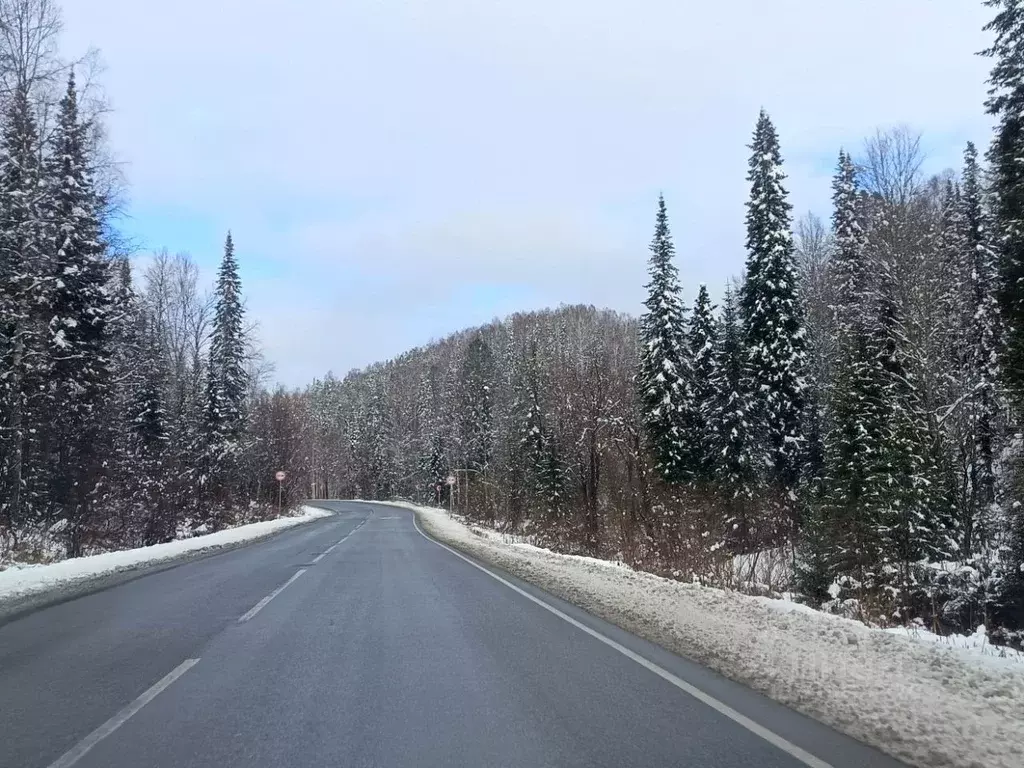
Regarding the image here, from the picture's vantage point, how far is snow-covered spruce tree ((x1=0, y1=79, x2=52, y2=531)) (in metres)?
22.2

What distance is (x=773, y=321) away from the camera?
37.1 m

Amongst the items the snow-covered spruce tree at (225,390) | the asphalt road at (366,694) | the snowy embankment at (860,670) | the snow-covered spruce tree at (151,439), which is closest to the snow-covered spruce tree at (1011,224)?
the snowy embankment at (860,670)

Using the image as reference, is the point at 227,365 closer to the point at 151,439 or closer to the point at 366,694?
the point at 151,439

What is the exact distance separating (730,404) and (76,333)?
28.2 metres

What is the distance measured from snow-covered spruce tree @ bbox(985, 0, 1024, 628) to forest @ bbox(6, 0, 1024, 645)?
77mm

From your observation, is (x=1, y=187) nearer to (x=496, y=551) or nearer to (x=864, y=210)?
(x=496, y=551)

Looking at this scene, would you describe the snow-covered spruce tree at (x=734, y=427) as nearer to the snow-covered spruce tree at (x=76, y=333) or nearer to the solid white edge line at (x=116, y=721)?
the snow-covered spruce tree at (x=76, y=333)

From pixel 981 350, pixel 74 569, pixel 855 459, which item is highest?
pixel 981 350

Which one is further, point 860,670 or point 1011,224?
point 1011,224

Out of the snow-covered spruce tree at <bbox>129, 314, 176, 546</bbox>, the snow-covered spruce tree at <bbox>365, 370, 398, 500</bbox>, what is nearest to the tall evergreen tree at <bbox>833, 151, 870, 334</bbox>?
the snow-covered spruce tree at <bbox>129, 314, 176, 546</bbox>

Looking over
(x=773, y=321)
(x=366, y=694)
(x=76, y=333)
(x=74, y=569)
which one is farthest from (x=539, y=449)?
(x=366, y=694)

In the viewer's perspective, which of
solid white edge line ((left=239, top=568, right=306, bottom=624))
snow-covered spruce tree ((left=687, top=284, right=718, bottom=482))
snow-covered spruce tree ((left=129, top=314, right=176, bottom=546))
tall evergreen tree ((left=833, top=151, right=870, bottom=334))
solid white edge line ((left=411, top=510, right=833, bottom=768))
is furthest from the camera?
snow-covered spruce tree ((left=687, top=284, right=718, bottom=482))

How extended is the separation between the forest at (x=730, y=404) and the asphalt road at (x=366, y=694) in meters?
7.10

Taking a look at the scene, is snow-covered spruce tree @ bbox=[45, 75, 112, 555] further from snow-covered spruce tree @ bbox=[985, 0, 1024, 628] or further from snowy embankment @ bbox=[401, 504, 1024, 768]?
snow-covered spruce tree @ bbox=[985, 0, 1024, 628]
